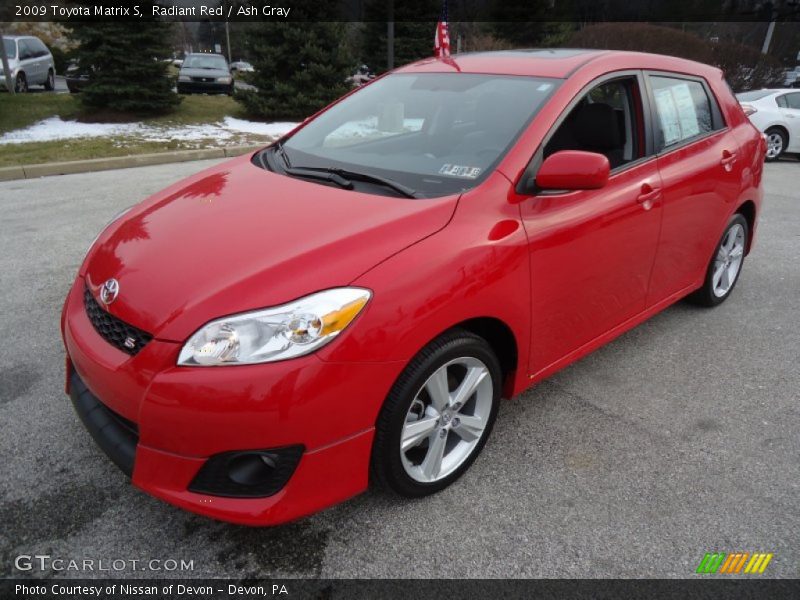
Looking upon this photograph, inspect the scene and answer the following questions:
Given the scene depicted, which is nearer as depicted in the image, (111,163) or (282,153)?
(282,153)

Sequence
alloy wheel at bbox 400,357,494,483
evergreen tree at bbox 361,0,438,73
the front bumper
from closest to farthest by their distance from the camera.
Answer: the front bumper, alloy wheel at bbox 400,357,494,483, evergreen tree at bbox 361,0,438,73

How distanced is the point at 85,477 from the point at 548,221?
2193 millimetres

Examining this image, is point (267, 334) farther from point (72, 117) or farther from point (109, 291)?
point (72, 117)

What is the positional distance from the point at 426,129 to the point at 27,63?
1795 cm

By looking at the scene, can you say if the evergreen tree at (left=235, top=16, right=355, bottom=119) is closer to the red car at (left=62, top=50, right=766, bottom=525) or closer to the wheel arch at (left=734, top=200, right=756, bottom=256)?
the red car at (left=62, top=50, right=766, bottom=525)

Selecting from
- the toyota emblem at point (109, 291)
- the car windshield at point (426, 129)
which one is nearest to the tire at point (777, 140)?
the car windshield at point (426, 129)

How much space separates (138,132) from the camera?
11625 millimetres

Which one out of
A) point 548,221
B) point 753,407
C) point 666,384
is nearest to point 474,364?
point 548,221

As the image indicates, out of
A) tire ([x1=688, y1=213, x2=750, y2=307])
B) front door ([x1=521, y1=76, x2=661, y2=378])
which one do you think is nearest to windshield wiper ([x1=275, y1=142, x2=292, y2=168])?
front door ([x1=521, y1=76, x2=661, y2=378])

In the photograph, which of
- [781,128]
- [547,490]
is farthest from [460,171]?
[781,128]

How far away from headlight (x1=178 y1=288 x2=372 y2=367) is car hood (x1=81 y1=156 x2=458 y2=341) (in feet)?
0.13

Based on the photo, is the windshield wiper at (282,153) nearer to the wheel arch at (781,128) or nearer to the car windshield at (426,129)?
the car windshield at (426,129)

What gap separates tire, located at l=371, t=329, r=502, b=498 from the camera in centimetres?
206

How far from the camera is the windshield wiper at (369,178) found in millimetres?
2404
